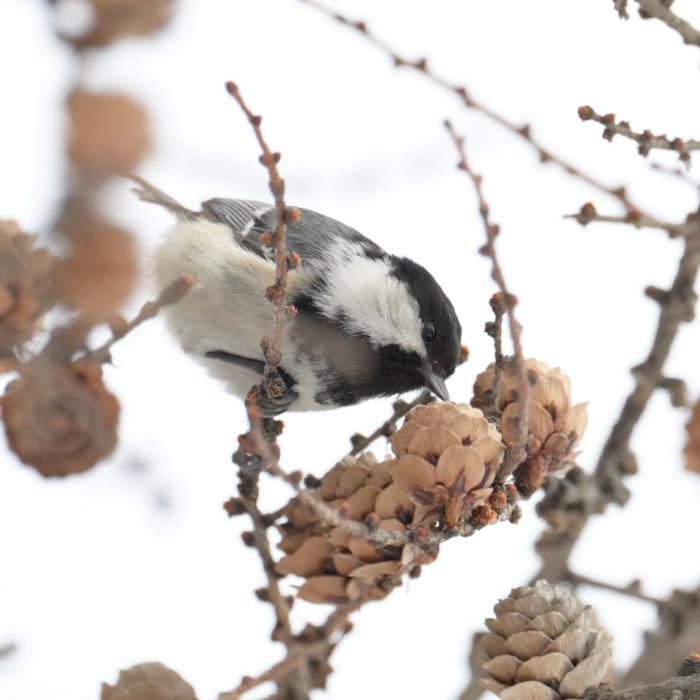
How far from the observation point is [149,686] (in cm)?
72

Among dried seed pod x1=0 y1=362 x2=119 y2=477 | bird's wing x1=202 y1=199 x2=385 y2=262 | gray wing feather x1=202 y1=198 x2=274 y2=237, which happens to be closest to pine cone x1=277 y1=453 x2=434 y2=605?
dried seed pod x1=0 y1=362 x2=119 y2=477

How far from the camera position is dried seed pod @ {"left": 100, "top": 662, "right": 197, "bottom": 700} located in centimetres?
72

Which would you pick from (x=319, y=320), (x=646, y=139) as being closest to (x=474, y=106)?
(x=646, y=139)

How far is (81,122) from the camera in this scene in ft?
1.18

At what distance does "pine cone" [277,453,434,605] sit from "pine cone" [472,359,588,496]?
0.13 m

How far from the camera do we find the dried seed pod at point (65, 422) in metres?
0.50

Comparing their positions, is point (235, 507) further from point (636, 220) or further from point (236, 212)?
point (236, 212)

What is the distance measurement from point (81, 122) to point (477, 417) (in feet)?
1.71

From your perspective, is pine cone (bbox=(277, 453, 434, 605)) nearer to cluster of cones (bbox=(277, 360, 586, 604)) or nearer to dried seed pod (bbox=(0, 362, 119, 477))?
cluster of cones (bbox=(277, 360, 586, 604))

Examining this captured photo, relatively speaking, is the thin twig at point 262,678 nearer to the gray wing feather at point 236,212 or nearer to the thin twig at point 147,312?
the thin twig at point 147,312

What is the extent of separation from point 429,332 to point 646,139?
0.70 meters

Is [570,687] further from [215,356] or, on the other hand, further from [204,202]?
[204,202]

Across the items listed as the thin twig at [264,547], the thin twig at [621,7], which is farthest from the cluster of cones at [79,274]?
the thin twig at [621,7]

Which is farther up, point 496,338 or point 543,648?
point 496,338
